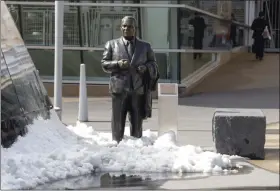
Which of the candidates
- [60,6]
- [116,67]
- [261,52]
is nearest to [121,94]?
[116,67]

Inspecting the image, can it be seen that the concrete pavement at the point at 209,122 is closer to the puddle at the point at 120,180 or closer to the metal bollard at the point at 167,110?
the puddle at the point at 120,180

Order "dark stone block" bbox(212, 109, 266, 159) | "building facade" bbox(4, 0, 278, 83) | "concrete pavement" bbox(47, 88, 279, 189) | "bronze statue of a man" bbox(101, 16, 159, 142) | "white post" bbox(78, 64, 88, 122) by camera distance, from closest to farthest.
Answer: "concrete pavement" bbox(47, 88, 279, 189), "bronze statue of a man" bbox(101, 16, 159, 142), "dark stone block" bbox(212, 109, 266, 159), "white post" bbox(78, 64, 88, 122), "building facade" bbox(4, 0, 278, 83)

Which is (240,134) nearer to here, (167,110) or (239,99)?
(167,110)

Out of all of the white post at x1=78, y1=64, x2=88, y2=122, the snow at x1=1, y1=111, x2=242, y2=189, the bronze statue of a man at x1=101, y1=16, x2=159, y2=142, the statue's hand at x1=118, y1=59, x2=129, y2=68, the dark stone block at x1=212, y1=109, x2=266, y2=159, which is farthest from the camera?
the white post at x1=78, y1=64, x2=88, y2=122

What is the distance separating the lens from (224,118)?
30.0 feet

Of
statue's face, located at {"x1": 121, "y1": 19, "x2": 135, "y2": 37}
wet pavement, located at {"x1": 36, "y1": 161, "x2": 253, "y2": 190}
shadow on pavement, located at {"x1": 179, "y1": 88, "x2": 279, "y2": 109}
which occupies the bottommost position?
shadow on pavement, located at {"x1": 179, "y1": 88, "x2": 279, "y2": 109}

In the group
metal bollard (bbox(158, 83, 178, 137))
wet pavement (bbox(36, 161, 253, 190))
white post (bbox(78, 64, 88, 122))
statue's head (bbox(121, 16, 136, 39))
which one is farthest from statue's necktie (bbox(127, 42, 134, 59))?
white post (bbox(78, 64, 88, 122))

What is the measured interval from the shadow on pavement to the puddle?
8.31 meters

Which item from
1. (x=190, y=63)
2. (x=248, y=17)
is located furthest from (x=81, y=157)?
(x=248, y=17)

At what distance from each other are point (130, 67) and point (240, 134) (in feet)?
6.29

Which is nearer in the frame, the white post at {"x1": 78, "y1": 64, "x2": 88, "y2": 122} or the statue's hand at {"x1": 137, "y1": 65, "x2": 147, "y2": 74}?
the statue's hand at {"x1": 137, "y1": 65, "x2": 147, "y2": 74}

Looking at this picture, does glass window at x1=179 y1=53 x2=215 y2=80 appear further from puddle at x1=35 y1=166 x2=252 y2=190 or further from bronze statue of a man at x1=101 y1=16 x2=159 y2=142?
puddle at x1=35 y1=166 x2=252 y2=190

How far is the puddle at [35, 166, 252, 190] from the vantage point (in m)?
7.16

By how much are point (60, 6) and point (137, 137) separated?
3846mm
